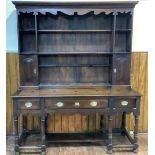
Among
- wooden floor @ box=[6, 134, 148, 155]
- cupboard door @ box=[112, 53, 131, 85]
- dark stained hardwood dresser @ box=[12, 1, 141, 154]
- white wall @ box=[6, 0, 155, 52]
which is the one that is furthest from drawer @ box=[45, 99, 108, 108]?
white wall @ box=[6, 0, 155, 52]

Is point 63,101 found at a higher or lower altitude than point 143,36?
lower

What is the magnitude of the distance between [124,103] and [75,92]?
23.9 inches

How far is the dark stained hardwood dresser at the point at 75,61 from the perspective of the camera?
2.89 m

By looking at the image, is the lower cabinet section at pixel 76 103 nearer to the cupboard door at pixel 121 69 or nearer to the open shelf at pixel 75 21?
the cupboard door at pixel 121 69

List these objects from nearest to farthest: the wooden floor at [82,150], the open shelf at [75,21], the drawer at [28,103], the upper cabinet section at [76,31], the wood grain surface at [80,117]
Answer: the drawer at [28,103] < the wooden floor at [82,150] < the upper cabinet section at [76,31] < the open shelf at [75,21] < the wood grain surface at [80,117]

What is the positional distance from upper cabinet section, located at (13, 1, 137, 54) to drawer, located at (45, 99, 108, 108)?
0.70 m

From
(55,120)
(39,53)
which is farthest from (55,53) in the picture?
(55,120)

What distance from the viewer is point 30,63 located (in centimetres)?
316

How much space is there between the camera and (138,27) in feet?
11.3

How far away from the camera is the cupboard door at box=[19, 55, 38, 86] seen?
315 centimetres

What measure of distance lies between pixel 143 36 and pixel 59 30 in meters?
1.21

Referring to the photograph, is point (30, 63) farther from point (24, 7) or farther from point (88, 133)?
point (88, 133)

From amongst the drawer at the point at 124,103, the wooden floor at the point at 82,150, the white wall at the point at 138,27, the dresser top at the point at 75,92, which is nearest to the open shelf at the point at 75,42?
the white wall at the point at 138,27

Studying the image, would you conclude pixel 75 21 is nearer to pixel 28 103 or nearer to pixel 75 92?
pixel 75 92
